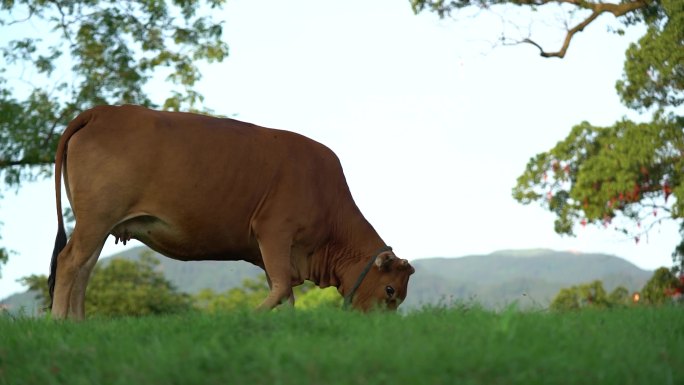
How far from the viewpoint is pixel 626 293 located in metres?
23.5

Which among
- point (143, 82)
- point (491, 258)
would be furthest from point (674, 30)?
point (491, 258)

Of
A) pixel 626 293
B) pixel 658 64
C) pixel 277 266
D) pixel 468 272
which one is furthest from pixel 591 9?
pixel 468 272

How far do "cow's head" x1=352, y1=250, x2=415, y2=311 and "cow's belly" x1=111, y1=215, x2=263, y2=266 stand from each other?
1.17 m

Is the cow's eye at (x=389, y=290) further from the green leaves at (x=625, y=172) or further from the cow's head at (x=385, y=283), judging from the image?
the green leaves at (x=625, y=172)

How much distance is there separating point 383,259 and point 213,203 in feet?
5.91

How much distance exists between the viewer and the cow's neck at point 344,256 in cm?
1016

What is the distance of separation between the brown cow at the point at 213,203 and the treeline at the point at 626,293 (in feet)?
32.1

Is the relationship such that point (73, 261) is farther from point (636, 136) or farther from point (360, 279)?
point (636, 136)

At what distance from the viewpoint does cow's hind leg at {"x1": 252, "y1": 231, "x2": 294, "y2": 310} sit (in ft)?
30.8

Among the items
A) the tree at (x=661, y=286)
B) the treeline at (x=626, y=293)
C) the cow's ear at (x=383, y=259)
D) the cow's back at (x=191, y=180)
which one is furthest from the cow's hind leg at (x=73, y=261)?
the tree at (x=661, y=286)

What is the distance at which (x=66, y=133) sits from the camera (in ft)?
30.9

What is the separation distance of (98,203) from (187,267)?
73.3 metres

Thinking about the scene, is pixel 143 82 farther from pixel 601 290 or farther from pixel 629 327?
pixel 601 290

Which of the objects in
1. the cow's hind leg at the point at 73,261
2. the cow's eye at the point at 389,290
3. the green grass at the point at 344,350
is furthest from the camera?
the cow's eye at the point at 389,290
